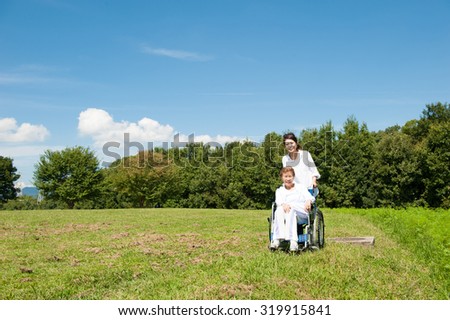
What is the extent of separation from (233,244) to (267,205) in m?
39.8

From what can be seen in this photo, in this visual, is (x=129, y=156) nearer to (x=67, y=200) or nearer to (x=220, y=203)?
(x=67, y=200)

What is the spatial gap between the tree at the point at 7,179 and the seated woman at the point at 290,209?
66.0m

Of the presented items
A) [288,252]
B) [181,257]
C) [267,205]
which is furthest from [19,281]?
[267,205]

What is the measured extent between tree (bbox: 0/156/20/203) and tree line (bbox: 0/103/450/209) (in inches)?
8.5

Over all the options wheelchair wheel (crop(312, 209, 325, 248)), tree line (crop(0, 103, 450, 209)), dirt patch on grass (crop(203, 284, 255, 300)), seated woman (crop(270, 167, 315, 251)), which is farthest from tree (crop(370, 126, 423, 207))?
dirt patch on grass (crop(203, 284, 255, 300))

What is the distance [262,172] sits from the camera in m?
48.8

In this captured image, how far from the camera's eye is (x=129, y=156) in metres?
58.1

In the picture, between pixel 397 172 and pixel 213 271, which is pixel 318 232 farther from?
pixel 397 172

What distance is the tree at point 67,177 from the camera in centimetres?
5256

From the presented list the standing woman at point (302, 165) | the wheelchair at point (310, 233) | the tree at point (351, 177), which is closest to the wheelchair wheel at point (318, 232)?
the wheelchair at point (310, 233)

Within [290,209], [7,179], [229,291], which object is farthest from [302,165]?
[7,179]

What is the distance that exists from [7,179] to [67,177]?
57.5 feet

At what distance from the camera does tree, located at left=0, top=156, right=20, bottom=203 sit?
64.5 metres
